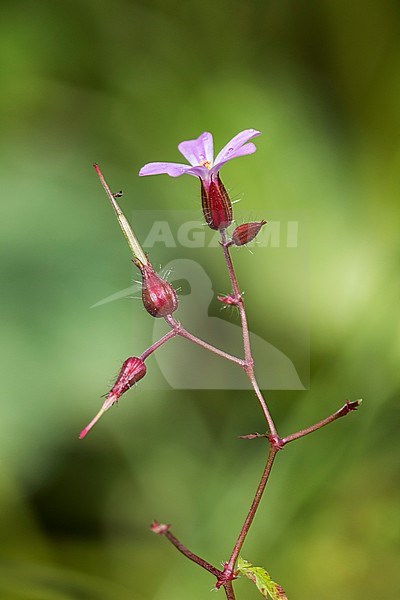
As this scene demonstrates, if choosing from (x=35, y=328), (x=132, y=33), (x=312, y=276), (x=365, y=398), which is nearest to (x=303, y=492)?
(x=365, y=398)

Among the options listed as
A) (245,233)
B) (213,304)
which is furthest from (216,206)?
(213,304)

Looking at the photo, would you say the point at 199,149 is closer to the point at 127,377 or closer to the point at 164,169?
the point at 164,169

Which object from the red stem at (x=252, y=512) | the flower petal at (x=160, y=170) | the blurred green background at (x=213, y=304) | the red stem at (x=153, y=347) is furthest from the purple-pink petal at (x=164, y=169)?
the blurred green background at (x=213, y=304)

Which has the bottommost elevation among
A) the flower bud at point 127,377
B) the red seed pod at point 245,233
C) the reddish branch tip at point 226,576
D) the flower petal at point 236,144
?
the reddish branch tip at point 226,576

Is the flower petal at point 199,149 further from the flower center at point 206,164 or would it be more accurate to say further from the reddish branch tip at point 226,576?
the reddish branch tip at point 226,576

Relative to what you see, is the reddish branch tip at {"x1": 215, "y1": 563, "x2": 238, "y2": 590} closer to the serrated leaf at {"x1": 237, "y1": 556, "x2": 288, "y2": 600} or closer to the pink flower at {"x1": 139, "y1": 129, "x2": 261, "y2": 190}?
the serrated leaf at {"x1": 237, "y1": 556, "x2": 288, "y2": 600}
